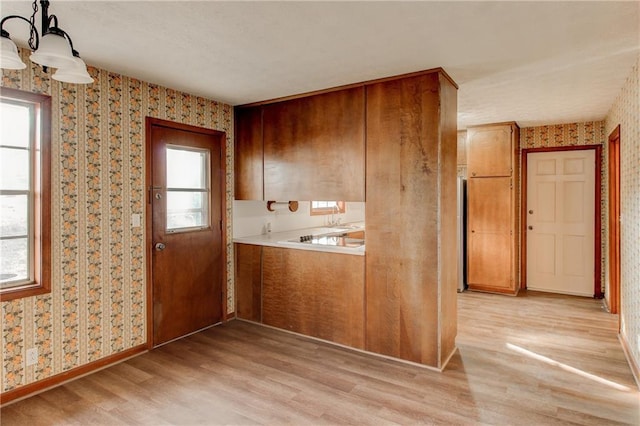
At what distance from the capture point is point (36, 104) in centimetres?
276

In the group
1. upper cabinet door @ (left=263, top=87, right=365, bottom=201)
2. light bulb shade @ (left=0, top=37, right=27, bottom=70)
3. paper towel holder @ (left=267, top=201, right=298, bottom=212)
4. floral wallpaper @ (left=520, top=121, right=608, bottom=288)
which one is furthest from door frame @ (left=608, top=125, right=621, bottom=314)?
light bulb shade @ (left=0, top=37, right=27, bottom=70)

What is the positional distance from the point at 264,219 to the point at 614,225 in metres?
4.05

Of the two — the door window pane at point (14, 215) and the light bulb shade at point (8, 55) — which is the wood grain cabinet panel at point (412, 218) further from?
the door window pane at point (14, 215)

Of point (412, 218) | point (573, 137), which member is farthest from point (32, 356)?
point (573, 137)

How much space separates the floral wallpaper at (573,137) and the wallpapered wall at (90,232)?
4901 millimetres

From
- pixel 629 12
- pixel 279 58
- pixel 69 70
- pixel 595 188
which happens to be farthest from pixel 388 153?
pixel 595 188

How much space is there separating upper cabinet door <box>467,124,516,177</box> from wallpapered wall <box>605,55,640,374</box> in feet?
4.89

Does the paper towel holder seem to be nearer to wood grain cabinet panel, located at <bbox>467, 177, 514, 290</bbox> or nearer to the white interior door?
wood grain cabinet panel, located at <bbox>467, 177, 514, 290</bbox>

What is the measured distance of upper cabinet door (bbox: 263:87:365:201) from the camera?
11.5 feet

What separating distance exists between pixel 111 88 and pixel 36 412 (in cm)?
243

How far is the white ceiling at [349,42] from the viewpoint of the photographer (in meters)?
2.11

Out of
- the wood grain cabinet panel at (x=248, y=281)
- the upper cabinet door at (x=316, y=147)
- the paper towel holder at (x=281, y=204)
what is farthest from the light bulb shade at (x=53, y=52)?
the paper towel holder at (x=281, y=204)

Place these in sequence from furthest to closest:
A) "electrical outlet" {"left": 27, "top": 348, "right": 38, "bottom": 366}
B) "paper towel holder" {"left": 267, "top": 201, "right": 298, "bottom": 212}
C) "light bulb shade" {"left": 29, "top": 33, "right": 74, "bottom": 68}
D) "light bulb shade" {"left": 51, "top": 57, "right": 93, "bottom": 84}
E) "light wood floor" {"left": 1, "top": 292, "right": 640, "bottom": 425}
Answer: "paper towel holder" {"left": 267, "top": 201, "right": 298, "bottom": 212} < "electrical outlet" {"left": 27, "top": 348, "right": 38, "bottom": 366} < "light wood floor" {"left": 1, "top": 292, "right": 640, "bottom": 425} < "light bulb shade" {"left": 51, "top": 57, "right": 93, "bottom": 84} < "light bulb shade" {"left": 29, "top": 33, "right": 74, "bottom": 68}

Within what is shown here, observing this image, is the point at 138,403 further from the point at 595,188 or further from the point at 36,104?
the point at 595,188
